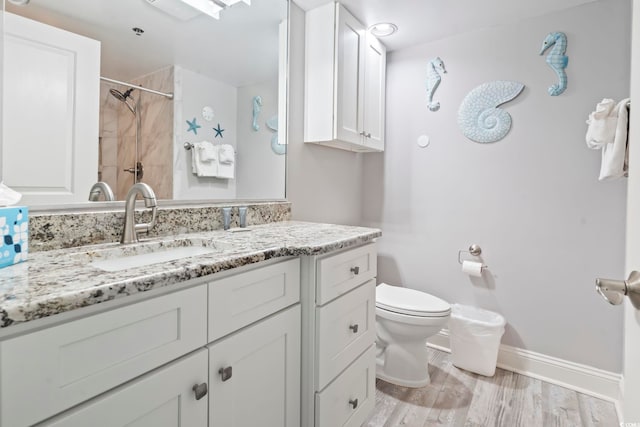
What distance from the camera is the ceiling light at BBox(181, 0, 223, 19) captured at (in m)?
1.41

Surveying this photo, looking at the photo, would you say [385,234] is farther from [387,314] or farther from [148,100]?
[148,100]

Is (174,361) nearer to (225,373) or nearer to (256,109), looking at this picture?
(225,373)

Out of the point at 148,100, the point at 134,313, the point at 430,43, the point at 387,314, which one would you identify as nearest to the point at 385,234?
the point at 387,314

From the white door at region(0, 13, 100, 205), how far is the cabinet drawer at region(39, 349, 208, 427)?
0.71 meters

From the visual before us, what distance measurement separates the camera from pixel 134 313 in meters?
0.66

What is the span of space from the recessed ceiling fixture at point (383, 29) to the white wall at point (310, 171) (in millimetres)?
512

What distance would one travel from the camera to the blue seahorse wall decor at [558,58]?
1.86m

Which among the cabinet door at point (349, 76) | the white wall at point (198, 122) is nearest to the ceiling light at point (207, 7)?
the white wall at point (198, 122)

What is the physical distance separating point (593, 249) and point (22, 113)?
264 cm

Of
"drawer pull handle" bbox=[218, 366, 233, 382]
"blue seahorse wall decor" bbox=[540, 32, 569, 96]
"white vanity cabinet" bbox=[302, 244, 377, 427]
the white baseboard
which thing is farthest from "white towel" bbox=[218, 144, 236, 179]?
the white baseboard

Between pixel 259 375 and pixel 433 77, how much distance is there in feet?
7.22

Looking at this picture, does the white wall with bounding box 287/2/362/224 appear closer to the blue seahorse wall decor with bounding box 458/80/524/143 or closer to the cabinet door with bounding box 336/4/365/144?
the cabinet door with bounding box 336/4/365/144

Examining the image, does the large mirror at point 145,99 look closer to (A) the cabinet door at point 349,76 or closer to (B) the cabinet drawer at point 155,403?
(A) the cabinet door at point 349,76

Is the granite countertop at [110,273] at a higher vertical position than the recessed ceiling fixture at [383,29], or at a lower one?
lower
